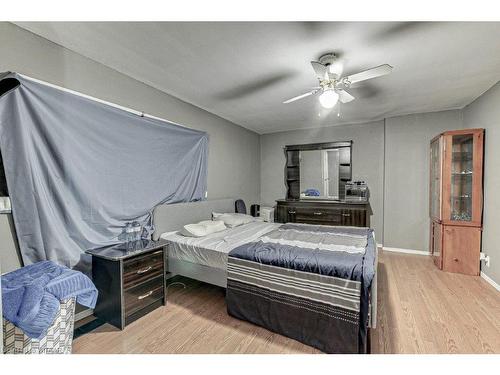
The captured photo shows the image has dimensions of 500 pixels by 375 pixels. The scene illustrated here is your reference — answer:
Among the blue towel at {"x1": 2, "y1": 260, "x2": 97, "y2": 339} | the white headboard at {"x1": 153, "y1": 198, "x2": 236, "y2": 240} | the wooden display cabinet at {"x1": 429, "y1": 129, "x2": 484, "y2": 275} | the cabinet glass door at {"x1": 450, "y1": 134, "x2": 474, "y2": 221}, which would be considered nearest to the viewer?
the blue towel at {"x1": 2, "y1": 260, "x2": 97, "y2": 339}

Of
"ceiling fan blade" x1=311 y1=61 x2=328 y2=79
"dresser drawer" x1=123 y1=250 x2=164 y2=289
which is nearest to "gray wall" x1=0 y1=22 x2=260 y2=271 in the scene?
"dresser drawer" x1=123 y1=250 x2=164 y2=289

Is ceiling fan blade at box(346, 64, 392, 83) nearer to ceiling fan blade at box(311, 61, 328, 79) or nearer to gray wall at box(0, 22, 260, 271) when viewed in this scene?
ceiling fan blade at box(311, 61, 328, 79)

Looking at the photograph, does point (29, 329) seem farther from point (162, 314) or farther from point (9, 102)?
point (9, 102)

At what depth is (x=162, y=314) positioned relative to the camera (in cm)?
227

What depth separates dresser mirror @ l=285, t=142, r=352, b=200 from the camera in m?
4.70

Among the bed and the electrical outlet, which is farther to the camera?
the electrical outlet

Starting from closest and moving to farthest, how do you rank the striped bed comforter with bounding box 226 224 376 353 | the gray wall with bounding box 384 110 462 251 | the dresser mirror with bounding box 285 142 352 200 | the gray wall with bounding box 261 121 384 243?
the striped bed comforter with bounding box 226 224 376 353 → the gray wall with bounding box 384 110 462 251 → the gray wall with bounding box 261 121 384 243 → the dresser mirror with bounding box 285 142 352 200

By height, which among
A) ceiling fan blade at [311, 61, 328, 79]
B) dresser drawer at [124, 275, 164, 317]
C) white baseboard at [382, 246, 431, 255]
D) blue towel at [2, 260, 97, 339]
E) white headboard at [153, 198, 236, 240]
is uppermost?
ceiling fan blade at [311, 61, 328, 79]

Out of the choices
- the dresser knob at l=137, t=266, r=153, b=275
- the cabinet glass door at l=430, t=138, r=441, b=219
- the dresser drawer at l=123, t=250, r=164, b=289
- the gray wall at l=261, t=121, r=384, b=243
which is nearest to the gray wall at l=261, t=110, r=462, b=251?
the gray wall at l=261, t=121, r=384, b=243

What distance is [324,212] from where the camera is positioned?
434 centimetres

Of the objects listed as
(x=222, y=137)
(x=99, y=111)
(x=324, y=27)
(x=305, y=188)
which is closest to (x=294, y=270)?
(x=324, y=27)

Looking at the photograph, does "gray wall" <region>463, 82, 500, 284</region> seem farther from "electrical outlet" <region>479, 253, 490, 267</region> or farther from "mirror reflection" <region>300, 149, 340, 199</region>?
"mirror reflection" <region>300, 149, 340, 199</region>

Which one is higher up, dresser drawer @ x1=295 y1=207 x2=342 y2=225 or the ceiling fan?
the ceiling fan
